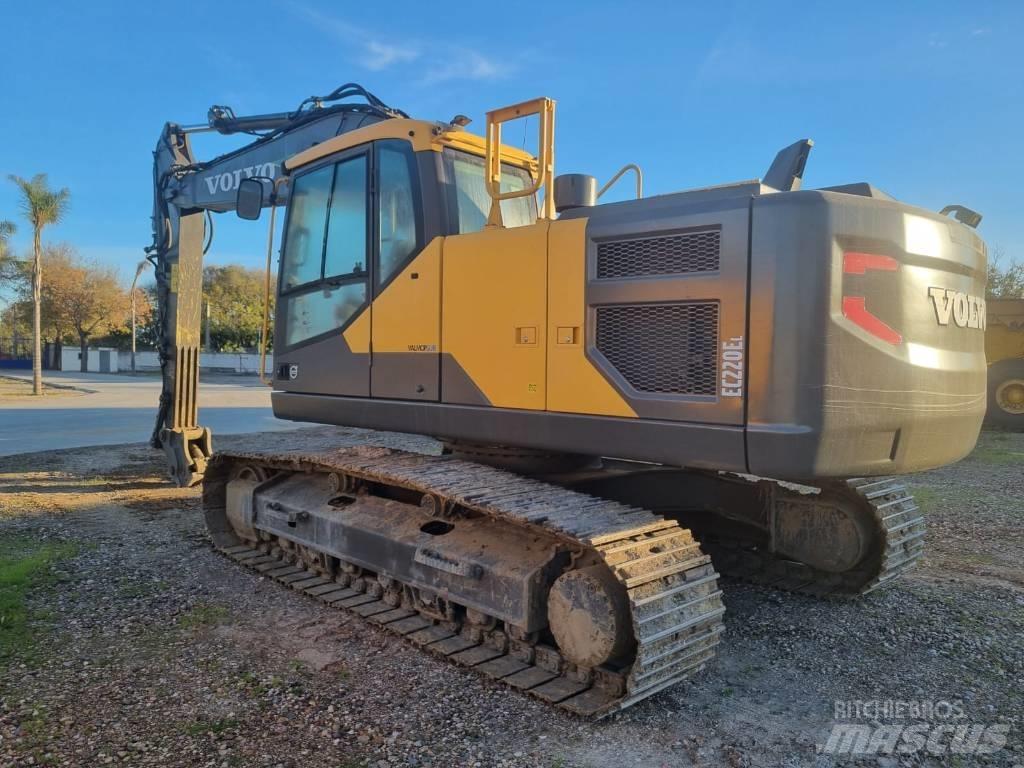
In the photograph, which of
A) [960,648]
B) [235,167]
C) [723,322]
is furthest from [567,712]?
[235,167]

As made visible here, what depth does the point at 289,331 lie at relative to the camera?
528 centimetres

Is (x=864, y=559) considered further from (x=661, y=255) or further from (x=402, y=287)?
(x=402, y=287)

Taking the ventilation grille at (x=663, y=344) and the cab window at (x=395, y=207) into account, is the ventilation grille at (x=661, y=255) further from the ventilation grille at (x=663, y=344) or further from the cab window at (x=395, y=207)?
the cab window at (x=395, y=207)

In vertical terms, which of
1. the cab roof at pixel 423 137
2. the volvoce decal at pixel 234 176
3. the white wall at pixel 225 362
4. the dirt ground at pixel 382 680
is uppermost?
the volvoce decal at pixel 234 176

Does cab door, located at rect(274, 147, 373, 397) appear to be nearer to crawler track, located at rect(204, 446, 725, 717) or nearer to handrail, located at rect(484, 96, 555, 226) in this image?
crawler track, located at rect(204, 446, 725, 717)

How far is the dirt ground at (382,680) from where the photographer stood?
9.93 ft

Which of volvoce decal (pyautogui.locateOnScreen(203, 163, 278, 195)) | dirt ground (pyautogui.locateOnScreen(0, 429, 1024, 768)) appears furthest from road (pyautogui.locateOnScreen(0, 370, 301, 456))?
dirt ground (pyautogui.locateOnScreen(0, 429, 1024, 768))

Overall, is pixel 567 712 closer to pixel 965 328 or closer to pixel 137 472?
pixel 965 328

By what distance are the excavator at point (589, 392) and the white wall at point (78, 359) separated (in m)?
53.4

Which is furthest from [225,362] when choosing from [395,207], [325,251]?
[395,207]

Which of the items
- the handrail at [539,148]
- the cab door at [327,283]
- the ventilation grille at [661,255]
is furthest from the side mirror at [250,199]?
the ventilation grille at [661,255]

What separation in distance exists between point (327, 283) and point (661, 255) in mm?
2485

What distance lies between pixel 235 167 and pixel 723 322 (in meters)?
6.34

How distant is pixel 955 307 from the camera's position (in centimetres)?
342
